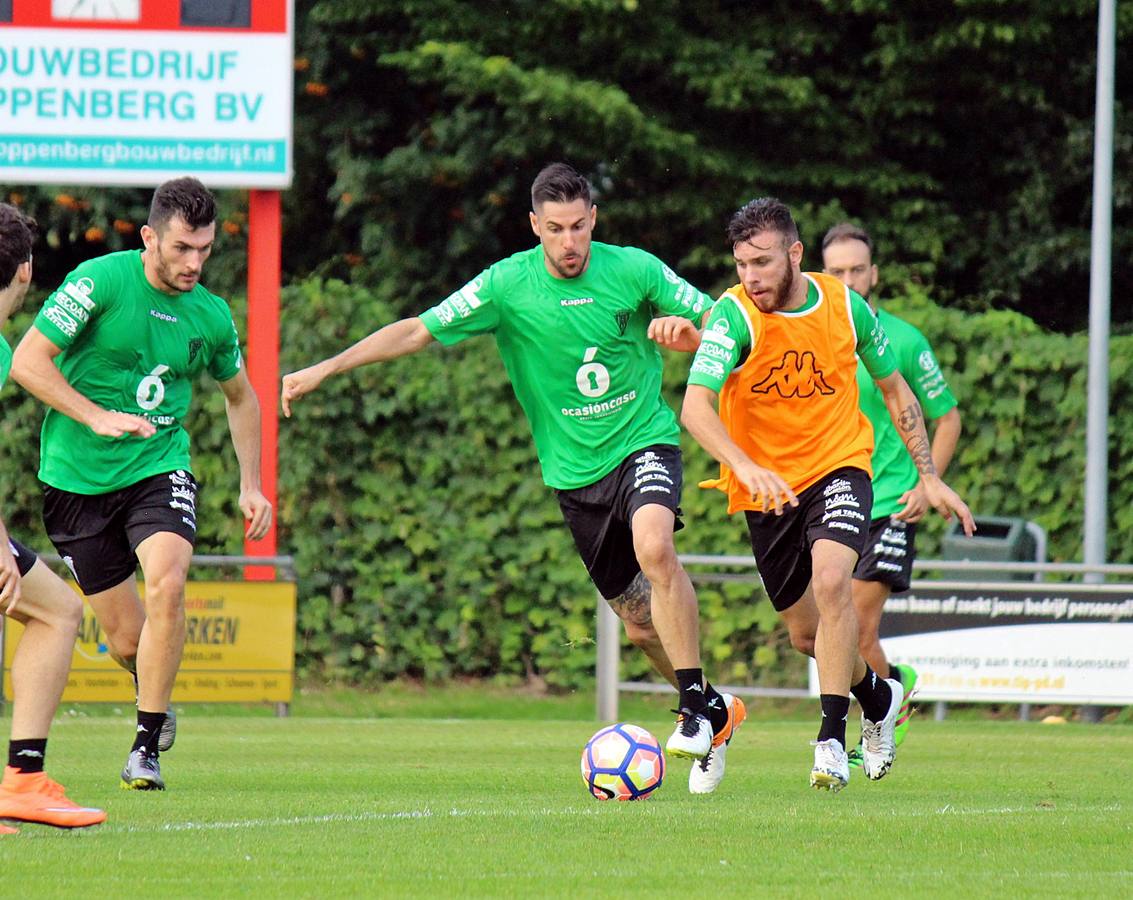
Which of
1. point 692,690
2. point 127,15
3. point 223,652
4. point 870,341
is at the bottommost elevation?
point 223,652

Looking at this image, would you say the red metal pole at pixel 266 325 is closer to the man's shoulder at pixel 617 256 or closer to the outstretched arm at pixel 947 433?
the outstretched arm at pixel 947 433

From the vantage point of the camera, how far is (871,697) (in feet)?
29.5

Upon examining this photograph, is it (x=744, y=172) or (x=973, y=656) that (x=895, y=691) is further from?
(x=744, y=172)

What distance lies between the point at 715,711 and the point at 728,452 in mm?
1291

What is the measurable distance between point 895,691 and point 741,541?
7.15m

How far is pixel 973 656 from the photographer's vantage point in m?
14.1

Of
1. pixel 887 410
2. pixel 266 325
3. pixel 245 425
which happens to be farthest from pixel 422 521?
pixel 245 425

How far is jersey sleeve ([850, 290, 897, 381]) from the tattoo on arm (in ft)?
0.91

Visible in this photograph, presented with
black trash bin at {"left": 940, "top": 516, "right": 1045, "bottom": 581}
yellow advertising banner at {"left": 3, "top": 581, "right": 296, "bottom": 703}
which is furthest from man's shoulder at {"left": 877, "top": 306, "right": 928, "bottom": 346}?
yellow advertising banner at {"left": 3, "top": 581, "right": 296, "bottom": 703}

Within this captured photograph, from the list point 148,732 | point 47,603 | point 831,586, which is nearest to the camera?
point 47,603

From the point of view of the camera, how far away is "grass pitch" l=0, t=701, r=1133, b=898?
5.70 meters

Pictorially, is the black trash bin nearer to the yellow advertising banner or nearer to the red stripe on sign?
the yellow advertising banner

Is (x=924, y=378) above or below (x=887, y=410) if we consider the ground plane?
above

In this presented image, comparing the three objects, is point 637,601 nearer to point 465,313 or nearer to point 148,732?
point 465,313
